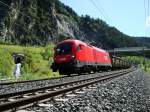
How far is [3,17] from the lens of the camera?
152375mm

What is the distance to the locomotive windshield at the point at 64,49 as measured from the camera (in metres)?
29.9

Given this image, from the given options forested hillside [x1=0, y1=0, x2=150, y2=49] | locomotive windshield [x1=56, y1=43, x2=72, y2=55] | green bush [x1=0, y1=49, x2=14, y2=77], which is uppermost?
forested hillside [x1=0, y1=0, x2=150, y2=49]

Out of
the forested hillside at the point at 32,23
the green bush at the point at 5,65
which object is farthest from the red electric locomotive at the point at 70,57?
the forested hillside at the point at 32,23

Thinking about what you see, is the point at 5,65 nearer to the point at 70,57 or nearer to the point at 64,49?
the point at 64,49

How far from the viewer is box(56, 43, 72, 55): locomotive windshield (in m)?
29.9

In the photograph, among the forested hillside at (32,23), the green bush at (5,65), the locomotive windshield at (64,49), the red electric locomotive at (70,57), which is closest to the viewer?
the red electric locomotive at (70,57)

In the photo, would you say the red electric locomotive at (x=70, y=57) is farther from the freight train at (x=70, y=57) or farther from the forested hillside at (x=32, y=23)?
the forested hillside at (x=32, y=23)

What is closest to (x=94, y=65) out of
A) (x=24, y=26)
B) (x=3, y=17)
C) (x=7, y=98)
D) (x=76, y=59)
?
(x=76, y=59)

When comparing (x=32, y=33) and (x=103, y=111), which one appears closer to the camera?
(x=103, y=111)

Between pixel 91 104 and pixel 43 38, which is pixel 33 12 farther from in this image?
pixel 91 104

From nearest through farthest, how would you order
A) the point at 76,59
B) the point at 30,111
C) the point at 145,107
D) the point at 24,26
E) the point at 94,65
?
the point at 30,111
the point at 145,107
the point at 76,59
the point at 94,65
the point at 24,26

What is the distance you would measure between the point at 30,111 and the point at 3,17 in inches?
5819

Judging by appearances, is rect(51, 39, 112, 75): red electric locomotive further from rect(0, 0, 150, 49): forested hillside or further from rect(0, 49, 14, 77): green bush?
rect(0, 0, 150, 49): forested hillside

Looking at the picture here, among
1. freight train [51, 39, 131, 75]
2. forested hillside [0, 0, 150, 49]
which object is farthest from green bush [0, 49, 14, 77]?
forested hillside [0, 0, 150, 49]
